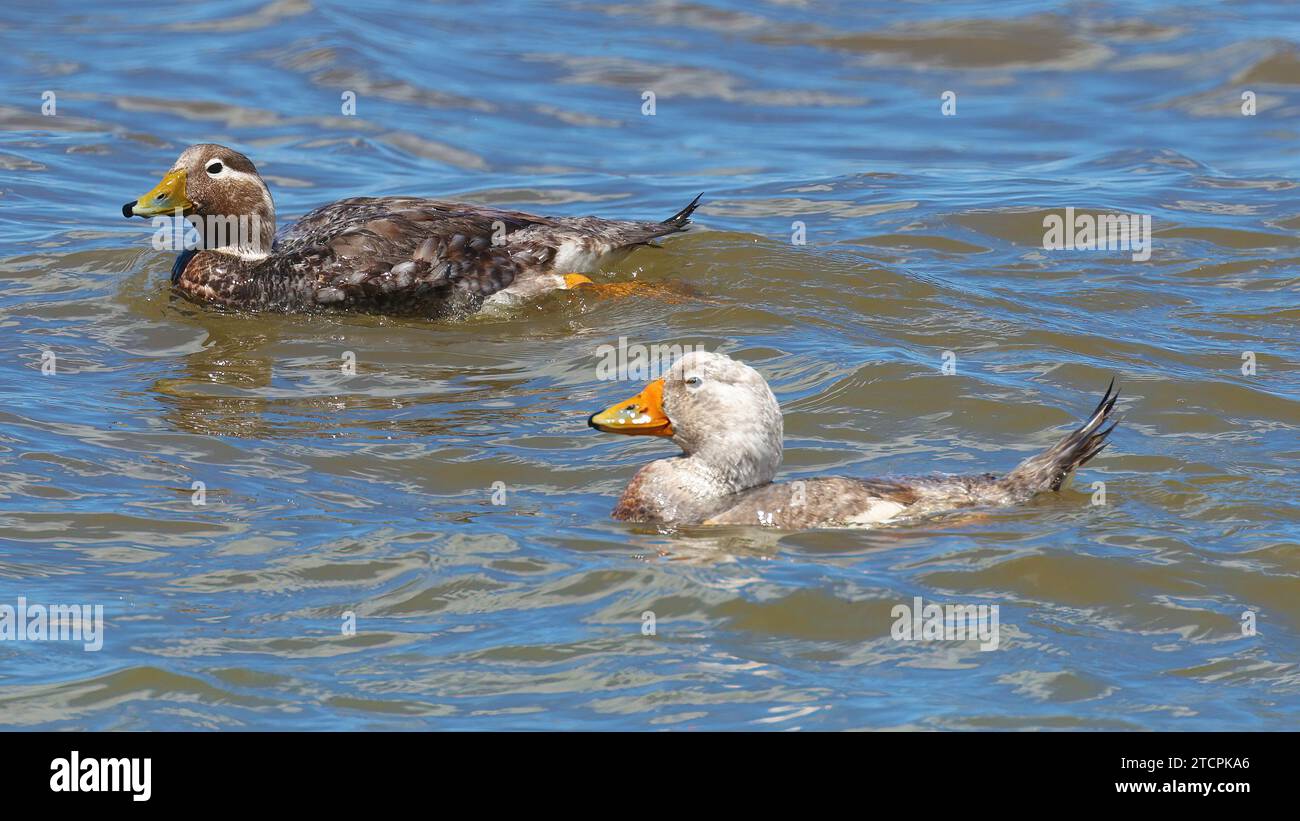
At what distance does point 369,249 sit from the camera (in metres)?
12.4

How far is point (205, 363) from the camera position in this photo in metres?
11.5

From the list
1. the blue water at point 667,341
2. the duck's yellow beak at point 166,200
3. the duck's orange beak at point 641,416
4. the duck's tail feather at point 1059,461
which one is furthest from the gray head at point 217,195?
the duck's tail feather at point 1059,461

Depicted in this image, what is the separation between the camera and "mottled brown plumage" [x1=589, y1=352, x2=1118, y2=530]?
8.28 meters

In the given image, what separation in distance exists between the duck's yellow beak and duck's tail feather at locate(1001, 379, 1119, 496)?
6.75 meters

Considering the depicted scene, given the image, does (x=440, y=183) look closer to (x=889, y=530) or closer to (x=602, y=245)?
(x=602, y=245)

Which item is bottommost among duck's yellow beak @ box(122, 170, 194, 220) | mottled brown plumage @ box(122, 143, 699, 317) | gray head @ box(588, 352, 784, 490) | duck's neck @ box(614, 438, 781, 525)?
duck's neck @ box(614, 438, 781, 525)

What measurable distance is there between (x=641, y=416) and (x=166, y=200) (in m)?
5.49

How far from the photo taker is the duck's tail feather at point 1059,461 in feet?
27.4

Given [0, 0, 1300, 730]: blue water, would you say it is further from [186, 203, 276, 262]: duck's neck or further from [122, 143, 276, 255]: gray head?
[122, 143, 276, 255]: gray head

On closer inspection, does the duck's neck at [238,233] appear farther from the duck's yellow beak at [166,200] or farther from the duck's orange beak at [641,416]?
the duck's orange beak at [641,416]

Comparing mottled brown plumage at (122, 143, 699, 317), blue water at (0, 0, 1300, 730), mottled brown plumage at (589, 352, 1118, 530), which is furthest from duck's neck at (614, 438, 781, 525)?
mottled brown plumage at (122, 143, 699, 317)
